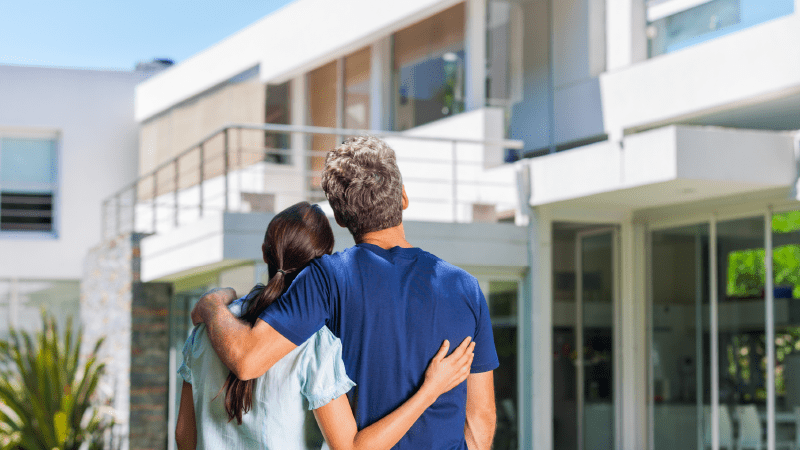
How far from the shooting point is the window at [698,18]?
26.0ft

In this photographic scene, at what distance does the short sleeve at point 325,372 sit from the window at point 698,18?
6.88 m

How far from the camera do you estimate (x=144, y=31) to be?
132 ft

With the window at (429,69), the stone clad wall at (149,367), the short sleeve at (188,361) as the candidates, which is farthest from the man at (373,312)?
the stone clad wall at (149,367)

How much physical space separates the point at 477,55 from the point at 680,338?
140 inches

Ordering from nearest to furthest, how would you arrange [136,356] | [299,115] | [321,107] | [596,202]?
[596,202], [136,356], [321,107], [299,115]

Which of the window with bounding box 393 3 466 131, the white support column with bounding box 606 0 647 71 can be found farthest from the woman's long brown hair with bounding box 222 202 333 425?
the window with bounding box 393 3 466 131

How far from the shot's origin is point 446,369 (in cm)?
198

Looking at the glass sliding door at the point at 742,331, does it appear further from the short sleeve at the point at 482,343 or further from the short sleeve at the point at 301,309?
the short sleeve at the point at 301,309

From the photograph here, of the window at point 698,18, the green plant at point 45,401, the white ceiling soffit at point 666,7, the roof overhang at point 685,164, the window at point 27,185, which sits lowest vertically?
the green plant at point 45,401

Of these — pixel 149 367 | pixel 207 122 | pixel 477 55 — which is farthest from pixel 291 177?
pixel 477 55

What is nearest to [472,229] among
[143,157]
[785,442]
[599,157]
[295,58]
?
[599,157]

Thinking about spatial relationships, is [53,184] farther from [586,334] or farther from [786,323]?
[786,323]

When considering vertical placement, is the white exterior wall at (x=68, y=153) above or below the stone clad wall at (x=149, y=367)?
above

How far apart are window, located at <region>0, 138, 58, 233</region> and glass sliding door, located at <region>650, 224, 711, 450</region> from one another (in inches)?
419
